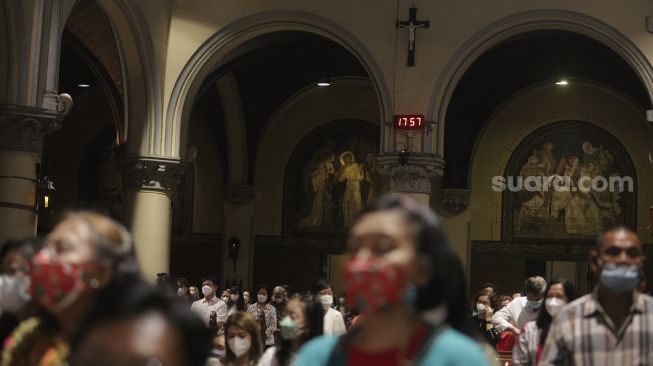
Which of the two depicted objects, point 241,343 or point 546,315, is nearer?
point 241,343

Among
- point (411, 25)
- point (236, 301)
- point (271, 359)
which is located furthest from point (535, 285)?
point (236, 301)

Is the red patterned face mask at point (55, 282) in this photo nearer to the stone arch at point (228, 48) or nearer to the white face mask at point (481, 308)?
the white face mask at point (481, 308)

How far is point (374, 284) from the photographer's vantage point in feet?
8.41

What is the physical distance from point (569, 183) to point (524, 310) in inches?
576

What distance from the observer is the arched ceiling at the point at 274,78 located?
2469 centimetres

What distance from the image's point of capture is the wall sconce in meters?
26.0

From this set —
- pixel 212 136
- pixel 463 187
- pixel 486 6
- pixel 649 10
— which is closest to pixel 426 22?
pixel 486 6

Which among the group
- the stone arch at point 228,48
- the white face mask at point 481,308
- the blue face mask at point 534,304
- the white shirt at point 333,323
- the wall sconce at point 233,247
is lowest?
the white shirt at point 333,323

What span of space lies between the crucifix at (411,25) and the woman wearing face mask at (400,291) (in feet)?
53.3

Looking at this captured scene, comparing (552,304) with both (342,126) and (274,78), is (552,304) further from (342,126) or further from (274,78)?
(342,126)

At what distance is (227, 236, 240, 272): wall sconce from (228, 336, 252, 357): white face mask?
1870cm

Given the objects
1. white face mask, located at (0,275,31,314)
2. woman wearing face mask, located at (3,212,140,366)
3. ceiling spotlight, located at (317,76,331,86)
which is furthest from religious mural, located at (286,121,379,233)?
woman wearing face mask, located at (3,212,140,366)

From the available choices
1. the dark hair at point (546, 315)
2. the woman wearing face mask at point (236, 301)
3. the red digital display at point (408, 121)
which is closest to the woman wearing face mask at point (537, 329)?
the dark hair at point (546, 315)

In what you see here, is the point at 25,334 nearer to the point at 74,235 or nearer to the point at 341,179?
the point at 74,235
